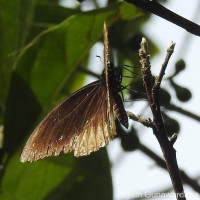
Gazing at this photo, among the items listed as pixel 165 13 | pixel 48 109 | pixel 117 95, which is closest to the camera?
pixel 165 13

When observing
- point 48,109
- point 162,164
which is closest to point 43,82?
point 48,109

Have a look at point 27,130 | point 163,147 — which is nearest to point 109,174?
point 27,130

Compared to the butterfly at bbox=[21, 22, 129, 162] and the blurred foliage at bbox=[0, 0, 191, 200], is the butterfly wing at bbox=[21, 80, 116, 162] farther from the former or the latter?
the blurred foliage at bbox=[0, 0, 191, 200]

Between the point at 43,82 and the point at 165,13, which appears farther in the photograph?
the point at 43,82

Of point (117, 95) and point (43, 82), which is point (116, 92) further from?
point (43, 82)

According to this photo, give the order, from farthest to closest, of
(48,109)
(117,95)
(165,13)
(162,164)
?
(48,109) < (162,164) < (117,95) < (165,13)

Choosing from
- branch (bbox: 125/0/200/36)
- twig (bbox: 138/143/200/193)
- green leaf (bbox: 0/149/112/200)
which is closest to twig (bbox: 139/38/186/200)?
branch (bbox: 125/0/200/36)

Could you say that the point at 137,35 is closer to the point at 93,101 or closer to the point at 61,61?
the point at 61,61
